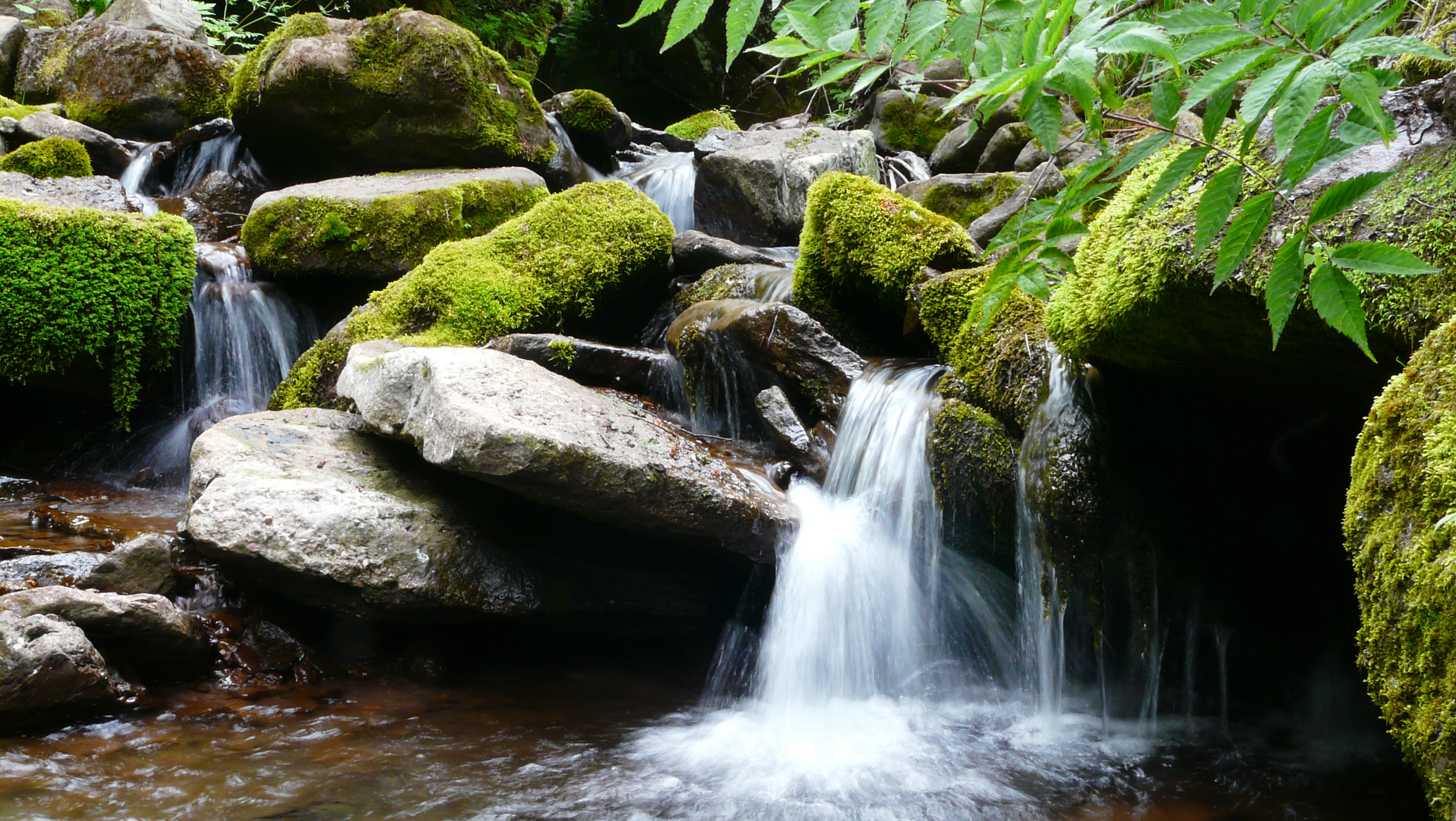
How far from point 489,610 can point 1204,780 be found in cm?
341

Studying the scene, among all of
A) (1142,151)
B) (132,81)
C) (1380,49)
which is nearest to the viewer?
(1380,49)

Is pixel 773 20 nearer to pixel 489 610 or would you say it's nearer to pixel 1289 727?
pixel 489 610

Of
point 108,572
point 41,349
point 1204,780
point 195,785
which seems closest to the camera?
point 195,785

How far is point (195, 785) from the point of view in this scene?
3096 millimetres

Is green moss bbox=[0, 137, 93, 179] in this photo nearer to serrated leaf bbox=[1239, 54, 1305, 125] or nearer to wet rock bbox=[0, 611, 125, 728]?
wet rock bbox=[0, 611, 125, 728]

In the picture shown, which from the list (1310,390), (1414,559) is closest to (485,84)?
(1310,390)

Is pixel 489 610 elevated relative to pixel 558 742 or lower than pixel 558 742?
elevated

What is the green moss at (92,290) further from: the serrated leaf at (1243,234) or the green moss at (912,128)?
the green moss at (912,128)

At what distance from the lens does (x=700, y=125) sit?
15.7 meters

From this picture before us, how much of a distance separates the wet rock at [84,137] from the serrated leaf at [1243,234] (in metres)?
12.3

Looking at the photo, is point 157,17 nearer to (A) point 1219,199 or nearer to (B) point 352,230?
(B) point 352,230

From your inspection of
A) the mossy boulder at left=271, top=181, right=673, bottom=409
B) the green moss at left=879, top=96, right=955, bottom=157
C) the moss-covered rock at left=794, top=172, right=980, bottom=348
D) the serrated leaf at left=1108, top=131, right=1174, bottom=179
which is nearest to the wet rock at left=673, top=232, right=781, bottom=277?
the mossy boulder at left=271, top=181, right=673, bottom=409

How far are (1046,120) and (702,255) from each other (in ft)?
21.1

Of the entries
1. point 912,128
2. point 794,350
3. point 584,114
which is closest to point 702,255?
point 794,350
